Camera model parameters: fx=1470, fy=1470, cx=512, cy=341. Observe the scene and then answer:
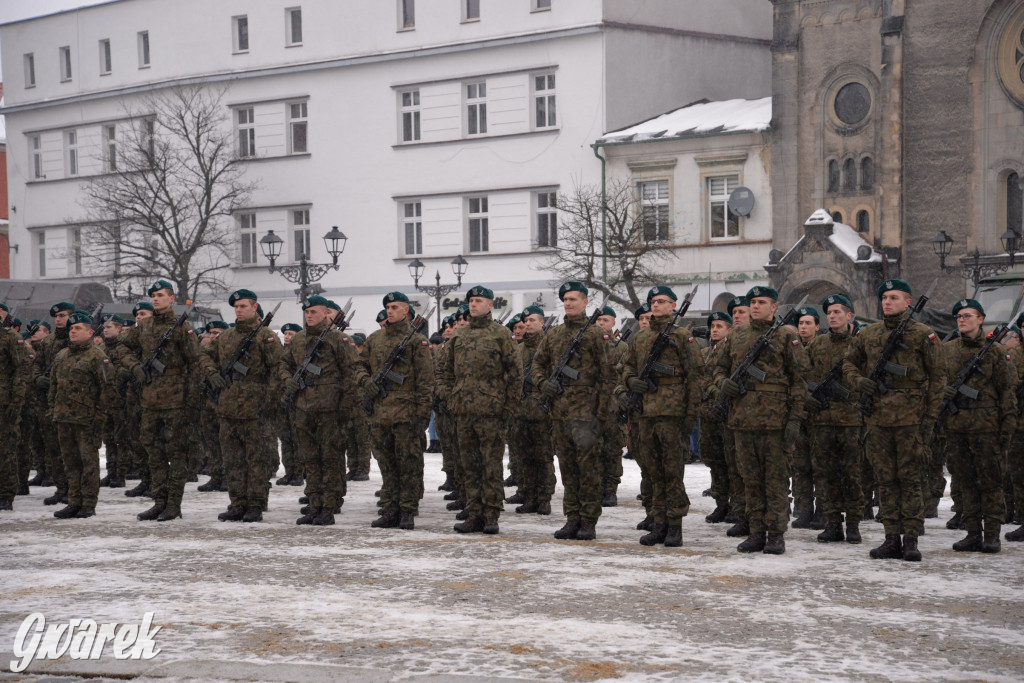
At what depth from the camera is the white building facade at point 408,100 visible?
4294 centimetres

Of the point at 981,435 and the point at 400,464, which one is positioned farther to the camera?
the point at 400,464

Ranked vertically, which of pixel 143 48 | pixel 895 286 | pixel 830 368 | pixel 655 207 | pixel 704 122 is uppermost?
pixel 143 48

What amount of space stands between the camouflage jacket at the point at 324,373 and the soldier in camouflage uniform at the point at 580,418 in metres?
2.18

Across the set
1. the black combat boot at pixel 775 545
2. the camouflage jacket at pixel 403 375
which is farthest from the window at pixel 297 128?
the black combat boot at pixel 775 545

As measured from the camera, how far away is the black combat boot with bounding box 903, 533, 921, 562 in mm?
10953

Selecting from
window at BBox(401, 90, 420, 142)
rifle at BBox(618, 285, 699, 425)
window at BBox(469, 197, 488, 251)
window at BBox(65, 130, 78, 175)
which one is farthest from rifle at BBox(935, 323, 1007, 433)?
window at BBox(65, 130, 78, 175)

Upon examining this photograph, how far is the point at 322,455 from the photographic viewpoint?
1367 cm

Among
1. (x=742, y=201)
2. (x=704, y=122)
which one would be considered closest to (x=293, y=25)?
(x=704, y=122)

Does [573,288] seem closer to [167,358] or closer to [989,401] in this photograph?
[989,401]

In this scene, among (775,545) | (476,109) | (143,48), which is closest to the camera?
(775,545)

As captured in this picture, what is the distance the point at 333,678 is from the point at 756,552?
5233mm

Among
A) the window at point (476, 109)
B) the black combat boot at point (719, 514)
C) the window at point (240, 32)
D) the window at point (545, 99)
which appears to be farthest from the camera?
the window at point (240, 32)

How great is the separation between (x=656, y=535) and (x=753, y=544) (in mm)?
841

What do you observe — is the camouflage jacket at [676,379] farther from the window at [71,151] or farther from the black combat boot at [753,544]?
the window at [71,151]
